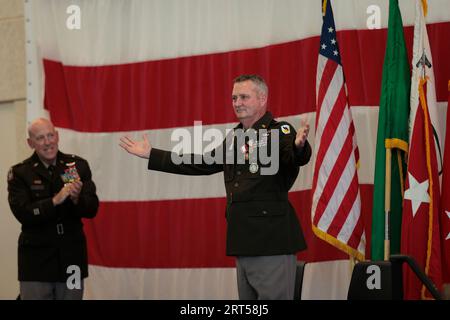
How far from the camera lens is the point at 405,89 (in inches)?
165

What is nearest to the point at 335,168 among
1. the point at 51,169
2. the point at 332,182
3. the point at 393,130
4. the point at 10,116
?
the point at 332,182

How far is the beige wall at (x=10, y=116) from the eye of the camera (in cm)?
571

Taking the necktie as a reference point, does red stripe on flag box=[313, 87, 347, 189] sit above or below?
above

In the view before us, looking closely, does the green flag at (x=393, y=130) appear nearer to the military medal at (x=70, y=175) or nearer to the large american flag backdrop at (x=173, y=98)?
the large american flag backdrop at (x=173, y=98)

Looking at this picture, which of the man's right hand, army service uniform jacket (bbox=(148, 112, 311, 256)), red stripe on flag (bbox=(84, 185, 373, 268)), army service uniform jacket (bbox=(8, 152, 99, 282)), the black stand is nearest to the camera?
the black stand

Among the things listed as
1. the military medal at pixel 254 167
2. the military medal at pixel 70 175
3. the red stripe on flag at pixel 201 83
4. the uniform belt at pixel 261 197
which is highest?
the red stripe on flag at pixel 201 83

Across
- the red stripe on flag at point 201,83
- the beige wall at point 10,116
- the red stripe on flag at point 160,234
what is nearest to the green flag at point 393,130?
the red stripe on flag at point 201,83

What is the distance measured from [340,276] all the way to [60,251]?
67.1 inches

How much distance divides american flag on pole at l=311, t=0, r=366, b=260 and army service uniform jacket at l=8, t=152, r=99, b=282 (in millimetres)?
1253

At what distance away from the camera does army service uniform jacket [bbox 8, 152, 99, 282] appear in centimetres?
402

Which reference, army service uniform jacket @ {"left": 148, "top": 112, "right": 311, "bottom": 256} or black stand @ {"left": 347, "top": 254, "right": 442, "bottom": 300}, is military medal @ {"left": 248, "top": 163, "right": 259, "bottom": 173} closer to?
army service uniform jacket @ {"left": 148, "top": 112, "right": 311, "bottom": 256}

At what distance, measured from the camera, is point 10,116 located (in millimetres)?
5777

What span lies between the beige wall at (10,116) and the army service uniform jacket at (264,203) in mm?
2763

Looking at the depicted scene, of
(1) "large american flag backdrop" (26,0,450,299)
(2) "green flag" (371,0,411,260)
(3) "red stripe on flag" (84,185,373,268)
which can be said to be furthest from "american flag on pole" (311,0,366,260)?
(3) "red stripe on flag" (84,185,373,268)
